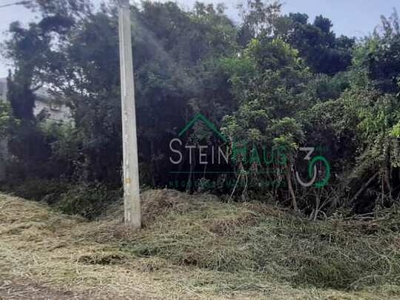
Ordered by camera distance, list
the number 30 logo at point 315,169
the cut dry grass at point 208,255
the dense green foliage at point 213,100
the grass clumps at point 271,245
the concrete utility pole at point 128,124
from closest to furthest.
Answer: the cut dry grass at point 208,255 < the grass clumps at point 271,245 < the concrete utility pole at point 128,124 < the dense green foliage at point 213,100 < the number 30 logo at point 315,169

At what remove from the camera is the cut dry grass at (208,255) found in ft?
11.5

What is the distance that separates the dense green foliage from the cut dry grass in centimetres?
88

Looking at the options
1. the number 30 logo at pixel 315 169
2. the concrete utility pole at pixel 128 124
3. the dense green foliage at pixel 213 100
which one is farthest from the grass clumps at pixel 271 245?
the number 30 logo at pixel 315 169

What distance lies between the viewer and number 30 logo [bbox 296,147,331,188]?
6.10 meters

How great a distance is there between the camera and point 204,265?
4.18 m

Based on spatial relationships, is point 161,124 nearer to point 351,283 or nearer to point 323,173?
point 323,173

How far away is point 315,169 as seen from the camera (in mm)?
6188

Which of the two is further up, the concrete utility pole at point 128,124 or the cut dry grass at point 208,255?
the concrete utility pole at point 128,124

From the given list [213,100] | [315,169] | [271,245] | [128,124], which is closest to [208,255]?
[271,245]

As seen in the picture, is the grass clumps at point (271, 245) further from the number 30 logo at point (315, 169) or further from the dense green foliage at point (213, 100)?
the number 30 logo at point (315, 169)

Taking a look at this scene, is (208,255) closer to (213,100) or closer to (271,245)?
(271,245)

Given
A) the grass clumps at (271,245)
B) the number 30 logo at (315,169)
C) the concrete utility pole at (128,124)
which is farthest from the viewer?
the number 30 logo at (315,169)

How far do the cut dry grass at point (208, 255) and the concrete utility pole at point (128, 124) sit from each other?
0.98 ft

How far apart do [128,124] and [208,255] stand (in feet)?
7.30
